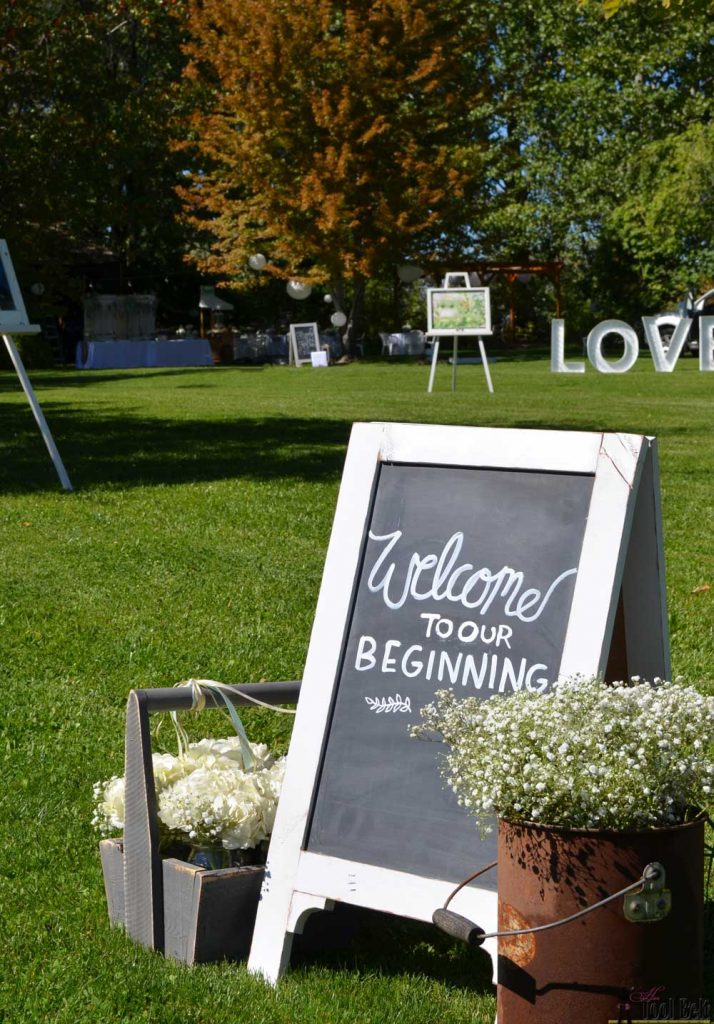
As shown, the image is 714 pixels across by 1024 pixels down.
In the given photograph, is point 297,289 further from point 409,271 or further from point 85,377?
point 85,377

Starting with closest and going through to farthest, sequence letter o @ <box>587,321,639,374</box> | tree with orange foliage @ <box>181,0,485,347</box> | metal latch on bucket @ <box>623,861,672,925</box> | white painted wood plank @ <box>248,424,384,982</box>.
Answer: metal latch on bucket @ <box>623,861,672,925</box> → white painted wood plank @ <box>248,424,384,982</box> → letter o @ <box>587,321,639,374</box> → tree with orange foliage @ <box>181,0,485,347</box>

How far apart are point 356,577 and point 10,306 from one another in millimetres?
7407

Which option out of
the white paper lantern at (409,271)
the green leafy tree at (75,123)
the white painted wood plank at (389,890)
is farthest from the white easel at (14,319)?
the white paper lantern at (409,271)

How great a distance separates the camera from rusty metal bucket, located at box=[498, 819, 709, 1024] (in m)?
2.45

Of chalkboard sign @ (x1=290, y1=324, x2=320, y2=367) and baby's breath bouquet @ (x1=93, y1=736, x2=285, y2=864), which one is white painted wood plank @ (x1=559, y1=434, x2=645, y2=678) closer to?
baby's breath bouquet @ (x1=93, y1=736, x2=285, y2=864)

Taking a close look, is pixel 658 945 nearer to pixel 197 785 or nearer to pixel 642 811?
pixel 642 811

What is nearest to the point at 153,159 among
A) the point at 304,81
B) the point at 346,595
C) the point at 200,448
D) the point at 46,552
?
the point at 304,81

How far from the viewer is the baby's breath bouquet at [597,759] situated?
248 cm

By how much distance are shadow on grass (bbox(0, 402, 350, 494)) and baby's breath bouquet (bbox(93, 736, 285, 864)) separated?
7.01 meters

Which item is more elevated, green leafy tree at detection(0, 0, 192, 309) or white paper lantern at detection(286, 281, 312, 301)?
green leafy tree at detection(0, 0, 192, 309)

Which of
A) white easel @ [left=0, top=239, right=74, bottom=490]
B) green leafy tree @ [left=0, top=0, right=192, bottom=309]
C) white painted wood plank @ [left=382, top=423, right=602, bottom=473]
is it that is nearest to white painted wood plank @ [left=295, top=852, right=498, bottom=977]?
white painted wood plank @ [left=382, top=423, right=602, bottom=473]

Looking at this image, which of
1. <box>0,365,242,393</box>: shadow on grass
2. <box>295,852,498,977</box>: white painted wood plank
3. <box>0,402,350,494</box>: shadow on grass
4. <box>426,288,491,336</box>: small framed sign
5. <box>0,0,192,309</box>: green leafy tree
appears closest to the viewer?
<box>295,852,498,977</box>: white painted wood plank

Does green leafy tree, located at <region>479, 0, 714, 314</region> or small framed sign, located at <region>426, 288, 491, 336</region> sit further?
green leafy tree, located at <region>479, 0, 714, 314</region>

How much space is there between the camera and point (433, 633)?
3150mm
